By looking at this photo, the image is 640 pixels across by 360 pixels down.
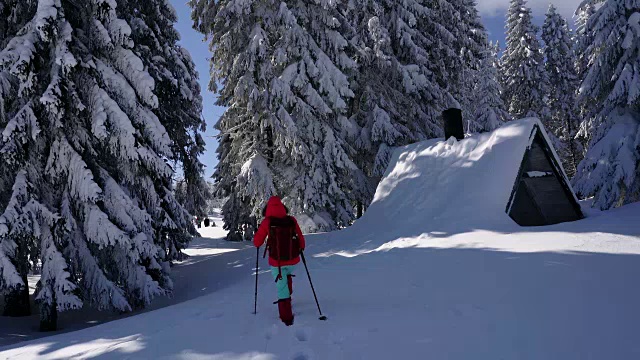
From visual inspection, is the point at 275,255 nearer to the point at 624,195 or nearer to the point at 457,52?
the point at 624,195

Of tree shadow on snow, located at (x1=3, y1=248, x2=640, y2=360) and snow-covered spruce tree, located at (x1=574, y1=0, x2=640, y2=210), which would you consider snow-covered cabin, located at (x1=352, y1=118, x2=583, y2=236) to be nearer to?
tree shadow on snow, located at (x1=3, y1=248, x2=640, y2=360)

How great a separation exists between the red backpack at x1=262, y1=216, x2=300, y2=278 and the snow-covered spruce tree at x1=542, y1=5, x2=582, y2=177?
29848 millimetres

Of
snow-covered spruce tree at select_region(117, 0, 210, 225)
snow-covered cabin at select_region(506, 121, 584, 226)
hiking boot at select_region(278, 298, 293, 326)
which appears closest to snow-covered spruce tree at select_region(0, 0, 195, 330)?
snow-covered spruce tree at select_region(117, 0, 210, 225)

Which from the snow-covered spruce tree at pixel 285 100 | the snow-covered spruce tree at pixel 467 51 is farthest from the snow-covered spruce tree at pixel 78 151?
the snow-covered spruce tree at pixel 467 51

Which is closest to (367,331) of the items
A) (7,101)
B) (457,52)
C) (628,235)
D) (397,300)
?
(397,300)

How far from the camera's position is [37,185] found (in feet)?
25.2

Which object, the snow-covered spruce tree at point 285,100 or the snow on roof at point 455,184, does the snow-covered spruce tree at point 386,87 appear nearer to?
the snow-covered spruce tree at point 285,100

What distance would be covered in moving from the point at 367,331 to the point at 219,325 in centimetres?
195

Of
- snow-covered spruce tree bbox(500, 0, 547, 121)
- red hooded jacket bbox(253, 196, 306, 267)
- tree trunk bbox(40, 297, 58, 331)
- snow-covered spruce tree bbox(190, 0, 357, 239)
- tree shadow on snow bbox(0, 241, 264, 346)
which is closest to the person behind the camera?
red hooded jacket bbox(253, 196, 306, 267)

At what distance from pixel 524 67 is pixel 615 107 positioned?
678 inches

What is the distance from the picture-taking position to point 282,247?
5.31m

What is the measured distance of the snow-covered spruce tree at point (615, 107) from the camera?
12328mm

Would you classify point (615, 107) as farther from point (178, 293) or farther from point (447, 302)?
point (178, 293)

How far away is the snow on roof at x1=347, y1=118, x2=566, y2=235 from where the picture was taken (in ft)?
30.0
